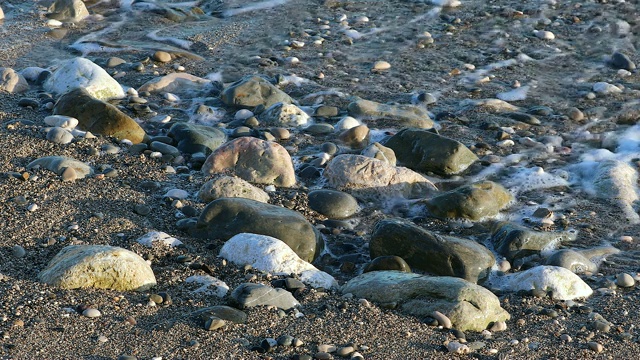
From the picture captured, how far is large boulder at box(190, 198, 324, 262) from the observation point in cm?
385

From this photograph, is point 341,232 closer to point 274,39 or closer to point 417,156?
point 417,156

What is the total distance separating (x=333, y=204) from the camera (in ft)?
14.3

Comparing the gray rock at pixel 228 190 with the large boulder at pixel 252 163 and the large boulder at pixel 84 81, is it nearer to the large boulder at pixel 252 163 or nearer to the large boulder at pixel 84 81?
the large boulder at pixel 252 163

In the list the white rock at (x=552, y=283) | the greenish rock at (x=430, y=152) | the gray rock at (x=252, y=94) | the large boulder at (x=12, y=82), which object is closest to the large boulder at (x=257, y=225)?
the white rock at (x=552, y=283)

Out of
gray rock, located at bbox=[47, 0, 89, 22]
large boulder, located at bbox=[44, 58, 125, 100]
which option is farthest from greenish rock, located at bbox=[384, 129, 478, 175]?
gray rock, located at bbox=[47, 0, 89, 22]

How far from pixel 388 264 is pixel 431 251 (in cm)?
23

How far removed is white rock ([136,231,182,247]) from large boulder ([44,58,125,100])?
6.49 ft

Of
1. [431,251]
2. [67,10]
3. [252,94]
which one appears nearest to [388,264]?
[431,251]

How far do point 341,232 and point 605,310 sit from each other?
136 centimetres

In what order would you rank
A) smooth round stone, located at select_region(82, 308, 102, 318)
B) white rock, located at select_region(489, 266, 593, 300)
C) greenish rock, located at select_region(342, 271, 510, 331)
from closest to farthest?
smooth round stone, located at select_region(82, 308, 102, 318)
greenish rock, located at select_region(342, 271, 510, 331)
white rock, located at select_region(489, 266, 593, 300)

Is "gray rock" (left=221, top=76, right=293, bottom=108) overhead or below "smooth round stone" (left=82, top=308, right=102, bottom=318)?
below

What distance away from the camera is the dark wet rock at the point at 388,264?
3713 mm

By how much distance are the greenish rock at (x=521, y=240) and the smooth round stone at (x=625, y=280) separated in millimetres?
433

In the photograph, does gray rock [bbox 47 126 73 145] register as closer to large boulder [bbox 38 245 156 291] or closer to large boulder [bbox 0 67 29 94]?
large boulder [bbox 0 67 29 94]
